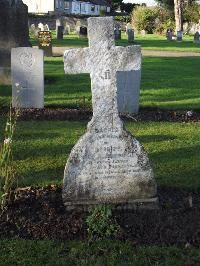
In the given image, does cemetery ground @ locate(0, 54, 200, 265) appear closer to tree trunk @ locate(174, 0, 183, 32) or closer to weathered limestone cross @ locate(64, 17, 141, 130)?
weathered limestone cross @ locate(64, 17, 141, 130)

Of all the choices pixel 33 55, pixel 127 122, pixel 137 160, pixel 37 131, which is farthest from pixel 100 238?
pixel 33 55

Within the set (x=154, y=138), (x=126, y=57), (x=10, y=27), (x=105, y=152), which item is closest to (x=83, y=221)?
(x=105, y=152)

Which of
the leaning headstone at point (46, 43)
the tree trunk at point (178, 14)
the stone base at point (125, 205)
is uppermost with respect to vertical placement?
the tree trunk at point (178, 14)

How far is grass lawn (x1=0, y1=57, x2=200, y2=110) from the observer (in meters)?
12.2

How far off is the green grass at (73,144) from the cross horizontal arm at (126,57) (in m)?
1.66

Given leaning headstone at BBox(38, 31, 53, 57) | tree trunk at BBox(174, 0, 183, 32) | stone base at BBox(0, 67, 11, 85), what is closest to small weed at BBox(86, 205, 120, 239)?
stone base at BBox(0, 67, 11, 85)

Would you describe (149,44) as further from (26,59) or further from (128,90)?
(128,90)

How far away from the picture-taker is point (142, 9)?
56.4m

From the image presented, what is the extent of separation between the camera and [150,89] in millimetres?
14367

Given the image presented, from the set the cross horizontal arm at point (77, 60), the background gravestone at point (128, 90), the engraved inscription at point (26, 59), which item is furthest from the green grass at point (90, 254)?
the engraved inscription at point (26, 59)

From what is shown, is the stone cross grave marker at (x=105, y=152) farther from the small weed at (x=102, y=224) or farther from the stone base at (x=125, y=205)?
the small weed at (x=102, y=224)

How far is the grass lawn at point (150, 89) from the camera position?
12198 mm

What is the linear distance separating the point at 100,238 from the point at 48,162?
258 cm

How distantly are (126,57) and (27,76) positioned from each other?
5.94m
